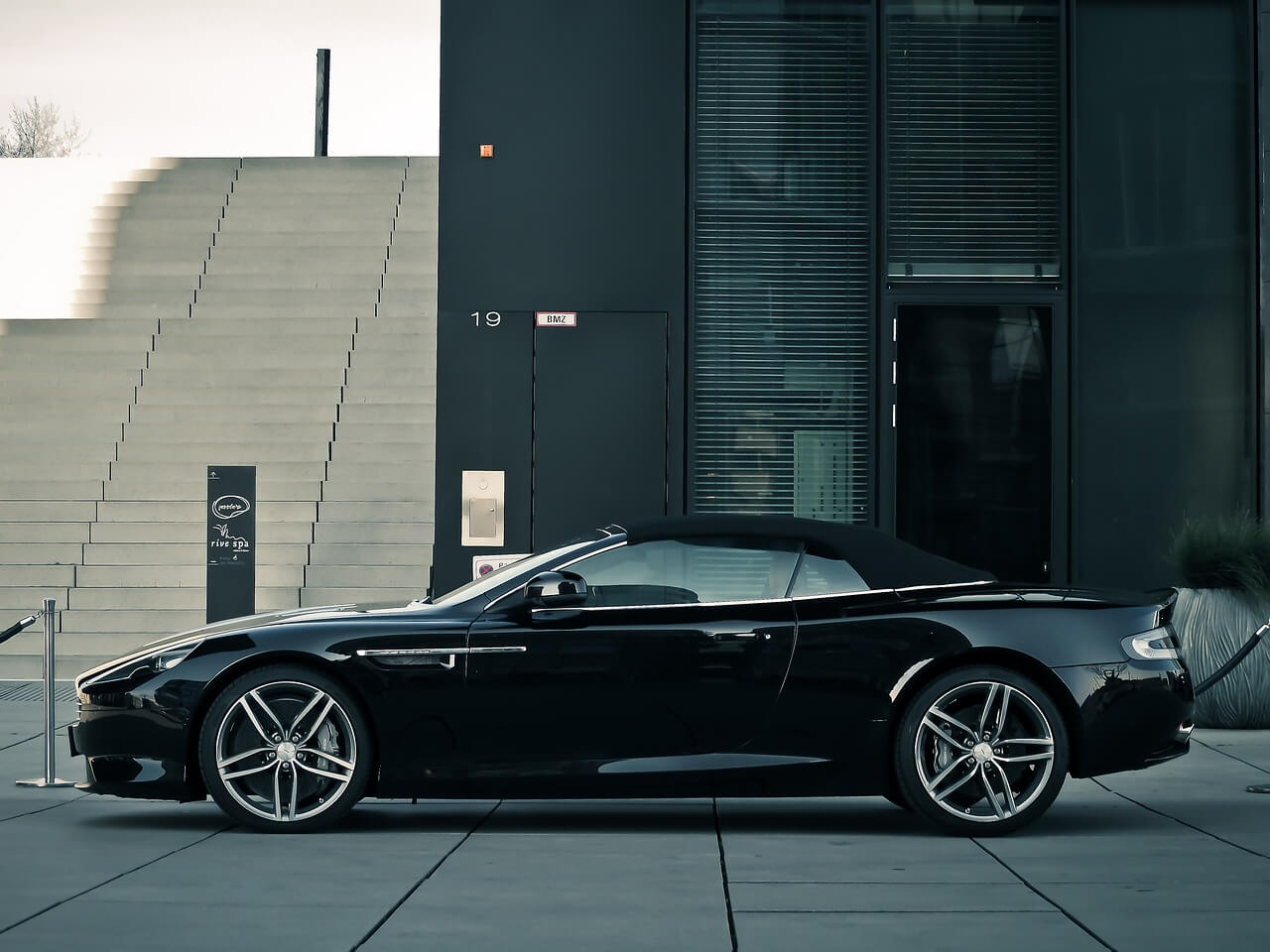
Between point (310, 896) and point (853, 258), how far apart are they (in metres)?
7.75

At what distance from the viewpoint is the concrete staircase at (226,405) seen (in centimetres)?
1468

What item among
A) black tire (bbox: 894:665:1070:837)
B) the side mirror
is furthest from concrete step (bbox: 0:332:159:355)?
black tire (bbox: 894:665:1070:837)

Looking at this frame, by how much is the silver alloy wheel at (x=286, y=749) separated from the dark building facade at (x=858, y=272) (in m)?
5.06

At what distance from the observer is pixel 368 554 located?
15023 millimetres

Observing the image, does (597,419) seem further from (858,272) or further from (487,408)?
(858,272)

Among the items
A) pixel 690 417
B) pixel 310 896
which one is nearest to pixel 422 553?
pixel 690 417

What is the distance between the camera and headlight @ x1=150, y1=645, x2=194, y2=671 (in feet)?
22.8

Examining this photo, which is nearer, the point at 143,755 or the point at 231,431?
the point at 143,755

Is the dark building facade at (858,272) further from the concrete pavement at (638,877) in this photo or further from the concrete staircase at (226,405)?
the concrete pavement at (638,877)

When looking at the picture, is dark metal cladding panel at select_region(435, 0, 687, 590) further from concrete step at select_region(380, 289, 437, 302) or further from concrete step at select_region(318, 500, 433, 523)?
concrete step at select_region(380, 289, 437, 302)

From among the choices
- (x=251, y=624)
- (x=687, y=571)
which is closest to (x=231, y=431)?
(x=251, y=624)

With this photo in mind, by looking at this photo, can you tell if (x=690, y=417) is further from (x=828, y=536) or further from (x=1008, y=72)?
(x=828, y=536)

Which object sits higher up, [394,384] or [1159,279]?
[1159,279]

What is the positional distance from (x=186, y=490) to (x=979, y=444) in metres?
7.79
